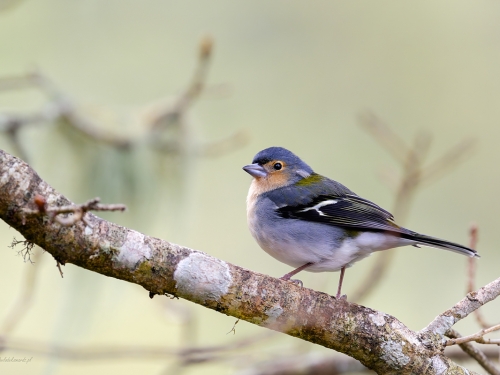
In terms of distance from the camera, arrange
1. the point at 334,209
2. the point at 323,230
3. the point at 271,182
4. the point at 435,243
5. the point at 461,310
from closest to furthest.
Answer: the point at 461,310, the point at 435,243, the point at 323,230, the point at 334,209, the point at 271,182

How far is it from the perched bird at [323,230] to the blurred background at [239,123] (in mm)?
1090

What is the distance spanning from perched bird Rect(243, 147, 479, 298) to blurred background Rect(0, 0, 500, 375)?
109 centimetres

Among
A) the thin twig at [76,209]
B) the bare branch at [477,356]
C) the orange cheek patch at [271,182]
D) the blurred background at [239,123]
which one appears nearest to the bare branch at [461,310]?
the bare branch at [477,356]

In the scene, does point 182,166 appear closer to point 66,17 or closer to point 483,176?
point 66,17

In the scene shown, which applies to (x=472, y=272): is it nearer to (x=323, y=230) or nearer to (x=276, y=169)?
(x=323, y=230)

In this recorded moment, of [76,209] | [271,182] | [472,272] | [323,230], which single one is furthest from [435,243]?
[76,209]

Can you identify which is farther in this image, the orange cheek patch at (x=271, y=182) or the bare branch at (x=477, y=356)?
the orange cheek patch at (x=271, y=182)

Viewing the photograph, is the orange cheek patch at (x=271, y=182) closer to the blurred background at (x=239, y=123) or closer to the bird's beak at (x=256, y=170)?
the bird's beak at (x=256, y=170)

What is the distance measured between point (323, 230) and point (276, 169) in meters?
0.82

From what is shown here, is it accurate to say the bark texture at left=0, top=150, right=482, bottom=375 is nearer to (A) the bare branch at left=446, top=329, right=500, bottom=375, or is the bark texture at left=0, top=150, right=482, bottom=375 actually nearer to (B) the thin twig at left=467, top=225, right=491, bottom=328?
(A) the bare branch at left=446, top=329, right=500, bottom=375

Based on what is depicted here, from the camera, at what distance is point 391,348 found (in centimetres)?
236

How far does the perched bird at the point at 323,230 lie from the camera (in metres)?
3.17

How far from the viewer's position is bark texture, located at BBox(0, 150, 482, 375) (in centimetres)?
193

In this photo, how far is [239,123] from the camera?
6.79m
